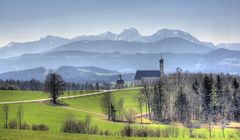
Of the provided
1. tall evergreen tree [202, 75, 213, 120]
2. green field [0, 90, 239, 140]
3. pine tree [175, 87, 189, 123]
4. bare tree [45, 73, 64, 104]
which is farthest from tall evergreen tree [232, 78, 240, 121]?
bare tree [45, 73, 64, 104]

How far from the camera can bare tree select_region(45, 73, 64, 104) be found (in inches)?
6777

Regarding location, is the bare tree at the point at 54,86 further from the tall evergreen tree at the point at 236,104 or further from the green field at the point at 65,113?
the tall evergreen tree at the point at 236,104

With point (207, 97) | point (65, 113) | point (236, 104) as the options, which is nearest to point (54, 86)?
point (65, 113)

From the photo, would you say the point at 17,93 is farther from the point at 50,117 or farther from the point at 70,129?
the point at 70,129

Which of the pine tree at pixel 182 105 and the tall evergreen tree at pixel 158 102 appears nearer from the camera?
the pine tree at pixel 182 105

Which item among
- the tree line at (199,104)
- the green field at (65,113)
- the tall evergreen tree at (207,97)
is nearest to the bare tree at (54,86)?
the green field at (65,113)

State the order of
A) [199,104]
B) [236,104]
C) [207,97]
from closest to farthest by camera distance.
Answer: [207,97], [199,104], [236,104]

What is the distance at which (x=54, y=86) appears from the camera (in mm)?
173125

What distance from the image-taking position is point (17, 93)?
195 metres

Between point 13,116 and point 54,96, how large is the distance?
4482 centimetres

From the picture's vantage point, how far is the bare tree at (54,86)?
17212cm

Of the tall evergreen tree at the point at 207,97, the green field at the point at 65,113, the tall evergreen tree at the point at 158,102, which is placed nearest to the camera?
the green field at the point at 65,113

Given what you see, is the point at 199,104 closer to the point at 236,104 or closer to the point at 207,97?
the point at 207,97

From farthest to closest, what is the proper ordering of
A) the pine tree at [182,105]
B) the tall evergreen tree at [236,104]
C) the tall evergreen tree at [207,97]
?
the tall evergreen tree at [236,104], the pine tree at [182,105], the tall evergreen tree at [207,97]
